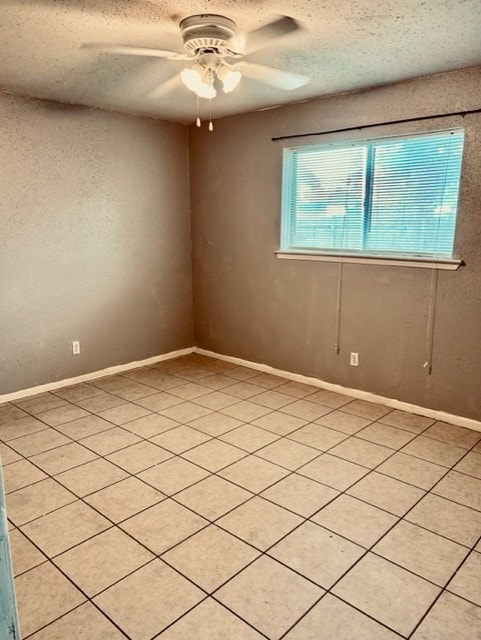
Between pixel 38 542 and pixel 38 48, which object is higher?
pixel 38 48

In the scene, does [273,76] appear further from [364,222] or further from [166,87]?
[364,222]

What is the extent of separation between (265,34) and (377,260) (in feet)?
5.64

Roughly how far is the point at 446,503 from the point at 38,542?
193 centimetres

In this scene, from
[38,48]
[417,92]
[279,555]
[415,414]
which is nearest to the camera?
[279,555]

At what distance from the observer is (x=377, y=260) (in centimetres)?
338

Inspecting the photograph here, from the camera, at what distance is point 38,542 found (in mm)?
1975

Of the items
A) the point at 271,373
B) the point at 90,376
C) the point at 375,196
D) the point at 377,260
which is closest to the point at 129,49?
the point at 375,196

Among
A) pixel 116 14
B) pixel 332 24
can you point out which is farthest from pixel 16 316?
pixel 332 24

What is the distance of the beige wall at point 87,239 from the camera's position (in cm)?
348

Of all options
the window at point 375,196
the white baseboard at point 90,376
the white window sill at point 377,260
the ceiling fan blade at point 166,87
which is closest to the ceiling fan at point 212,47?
the ceiling fan blade at point 166,87

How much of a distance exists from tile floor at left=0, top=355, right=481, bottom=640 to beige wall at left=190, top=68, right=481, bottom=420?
388 millimetres

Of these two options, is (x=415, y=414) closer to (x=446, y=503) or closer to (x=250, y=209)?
(x=446, y=503)

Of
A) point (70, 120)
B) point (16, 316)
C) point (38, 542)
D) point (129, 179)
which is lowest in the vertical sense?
point (38, 542)

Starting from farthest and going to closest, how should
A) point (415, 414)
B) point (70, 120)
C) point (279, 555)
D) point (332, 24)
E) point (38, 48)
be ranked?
point (70, 120), point (415, 414), point (38, 48), point (332, 24), point (279, 555)
